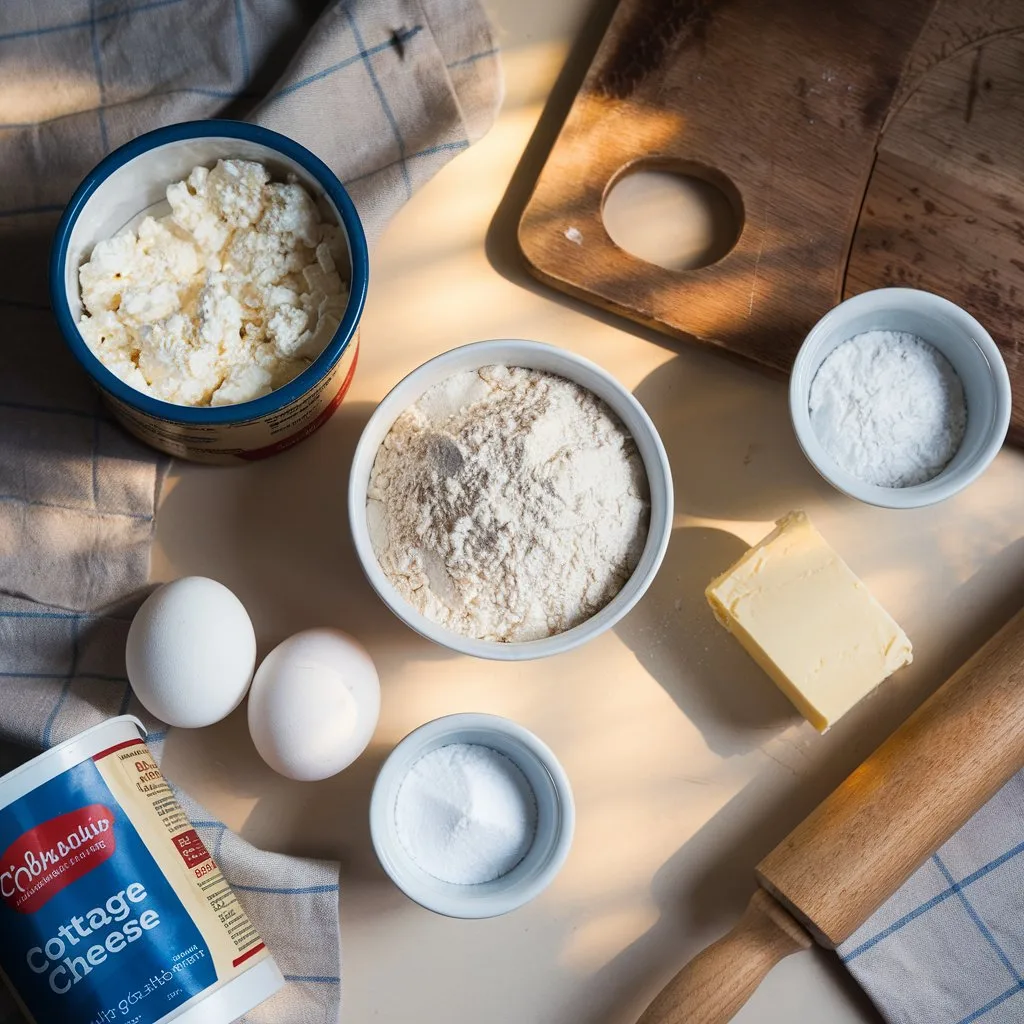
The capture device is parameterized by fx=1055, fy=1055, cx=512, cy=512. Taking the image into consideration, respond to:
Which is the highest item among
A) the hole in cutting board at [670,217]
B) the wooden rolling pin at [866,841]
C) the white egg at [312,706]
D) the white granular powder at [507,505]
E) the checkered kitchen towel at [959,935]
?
the hole in cutting board at [670,217]

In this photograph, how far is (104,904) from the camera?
31.9 inches

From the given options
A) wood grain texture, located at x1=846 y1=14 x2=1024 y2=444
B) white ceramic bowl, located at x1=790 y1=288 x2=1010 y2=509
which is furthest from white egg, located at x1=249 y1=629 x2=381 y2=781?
wood grain texture, located at x1=846 y1=14 x2=1024 y2=444

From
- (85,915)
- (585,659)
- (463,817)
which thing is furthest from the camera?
(585,659)

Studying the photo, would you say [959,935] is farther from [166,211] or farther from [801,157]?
[166,211]

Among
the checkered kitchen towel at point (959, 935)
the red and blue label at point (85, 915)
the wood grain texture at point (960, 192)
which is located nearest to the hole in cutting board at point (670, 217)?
the wood grain texture at point (960, 192)

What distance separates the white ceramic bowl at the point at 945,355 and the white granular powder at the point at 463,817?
40 centimetres

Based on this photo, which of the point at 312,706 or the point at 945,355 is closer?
the point at 312,706

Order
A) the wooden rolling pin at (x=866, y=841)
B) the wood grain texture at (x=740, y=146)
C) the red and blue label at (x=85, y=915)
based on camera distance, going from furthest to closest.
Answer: the wood grain texture at (x=740, y=146)
the wooden rolling pin at (x=866, y=841)
the red and blue label at (x=85, y=915)

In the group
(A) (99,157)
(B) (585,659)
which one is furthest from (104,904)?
(A) (99,157)

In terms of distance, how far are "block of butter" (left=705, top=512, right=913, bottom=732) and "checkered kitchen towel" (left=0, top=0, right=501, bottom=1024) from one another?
0.45 metres

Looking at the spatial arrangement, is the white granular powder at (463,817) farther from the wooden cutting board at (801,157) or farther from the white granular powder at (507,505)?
the wooden cutting board at (801,157)

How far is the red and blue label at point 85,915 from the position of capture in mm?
793

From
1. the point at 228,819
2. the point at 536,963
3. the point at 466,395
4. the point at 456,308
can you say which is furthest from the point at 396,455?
the point at 536,963

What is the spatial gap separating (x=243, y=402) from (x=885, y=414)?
570 mm
